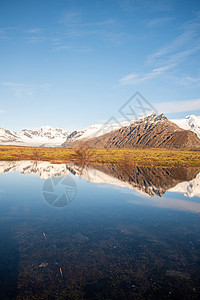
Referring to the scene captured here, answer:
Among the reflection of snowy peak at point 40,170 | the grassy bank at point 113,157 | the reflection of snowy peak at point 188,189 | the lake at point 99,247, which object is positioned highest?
the grassy bank at point 113,157

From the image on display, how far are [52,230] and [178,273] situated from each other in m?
8.49

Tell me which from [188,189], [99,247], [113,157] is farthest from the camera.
A: [113,157]

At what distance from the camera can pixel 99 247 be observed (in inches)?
497

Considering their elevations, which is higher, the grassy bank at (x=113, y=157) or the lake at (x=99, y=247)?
the grassy bank at (x=113, y=157)

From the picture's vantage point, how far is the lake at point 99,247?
9.09 m

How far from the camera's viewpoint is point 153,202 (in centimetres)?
2305

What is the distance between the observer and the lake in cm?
A: 909

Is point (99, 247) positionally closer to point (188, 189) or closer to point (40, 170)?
point (188, 189)

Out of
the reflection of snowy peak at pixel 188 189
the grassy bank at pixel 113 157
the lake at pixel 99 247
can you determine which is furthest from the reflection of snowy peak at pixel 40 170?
the reflection of snowy peak at pixel 188 189

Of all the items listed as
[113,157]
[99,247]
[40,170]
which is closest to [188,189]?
[99,247]

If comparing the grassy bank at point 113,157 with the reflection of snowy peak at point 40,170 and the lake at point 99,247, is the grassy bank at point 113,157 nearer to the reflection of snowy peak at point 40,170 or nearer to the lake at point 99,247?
the reflection of snowy peak at point 40,170

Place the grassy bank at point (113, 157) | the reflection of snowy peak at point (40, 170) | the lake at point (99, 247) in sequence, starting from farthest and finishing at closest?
the grassy bank at point (113, 157) < the reflection of snowy peak at point (40, 170) < the lake at point (99, 247)

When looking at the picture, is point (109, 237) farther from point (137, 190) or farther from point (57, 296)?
point (137, 190)

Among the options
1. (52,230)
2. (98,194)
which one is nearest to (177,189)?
(98,194)
